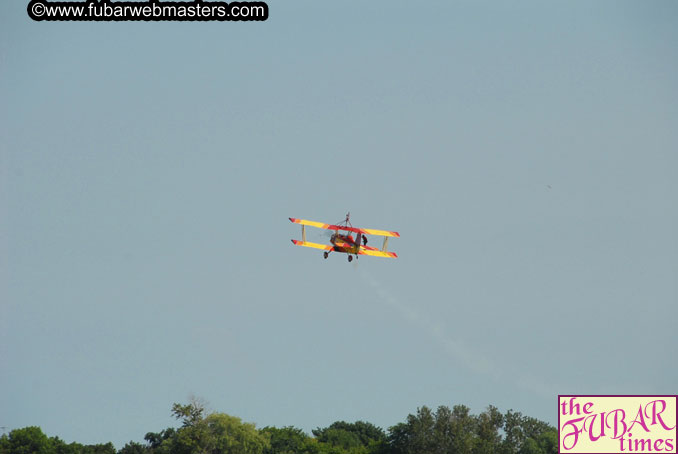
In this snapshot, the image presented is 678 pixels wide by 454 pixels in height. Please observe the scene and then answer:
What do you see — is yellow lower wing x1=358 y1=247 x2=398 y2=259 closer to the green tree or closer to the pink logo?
the pink logo

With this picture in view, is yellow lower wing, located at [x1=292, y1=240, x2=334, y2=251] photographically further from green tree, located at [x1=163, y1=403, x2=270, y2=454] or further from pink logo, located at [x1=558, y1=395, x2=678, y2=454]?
green tree, located at [x1=163, y1=403, x2=270, y2=454]

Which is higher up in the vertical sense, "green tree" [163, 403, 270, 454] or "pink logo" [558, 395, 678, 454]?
"green tree" [163, 403, 270, 454]

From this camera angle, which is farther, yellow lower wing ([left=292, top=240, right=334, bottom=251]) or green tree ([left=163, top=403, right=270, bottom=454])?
green tree ([left=163, top=403, right=270, bottom=454])

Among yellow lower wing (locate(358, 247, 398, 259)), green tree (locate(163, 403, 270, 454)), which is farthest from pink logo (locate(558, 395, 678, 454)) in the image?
green tree (locate(163, 403, 270, 454))

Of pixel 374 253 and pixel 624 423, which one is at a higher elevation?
pixel 374 253

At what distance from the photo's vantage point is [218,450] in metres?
192

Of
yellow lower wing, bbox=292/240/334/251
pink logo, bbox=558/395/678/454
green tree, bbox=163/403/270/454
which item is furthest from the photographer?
green tree, bbox=163/403/270/454

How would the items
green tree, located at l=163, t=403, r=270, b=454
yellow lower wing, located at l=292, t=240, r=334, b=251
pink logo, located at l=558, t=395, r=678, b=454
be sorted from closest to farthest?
pink logo, located at l=558, t=395, r=678, b=454
yellow lower wing, located at l=292, t=240, r=334, b=251
green tree, located at l=163, t=403, r=270, b=454

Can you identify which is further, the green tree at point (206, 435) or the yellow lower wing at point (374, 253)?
the green tree at point (206, 435)

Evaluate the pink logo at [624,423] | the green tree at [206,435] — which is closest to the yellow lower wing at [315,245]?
the pink logo at [624,423]

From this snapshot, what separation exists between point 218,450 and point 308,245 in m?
73.7

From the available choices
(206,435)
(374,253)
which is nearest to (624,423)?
(374,253)

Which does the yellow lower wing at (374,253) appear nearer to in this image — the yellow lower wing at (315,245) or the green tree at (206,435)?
the yellow lower wing at (315,245)

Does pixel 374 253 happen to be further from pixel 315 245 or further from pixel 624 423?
pixel 624 423
